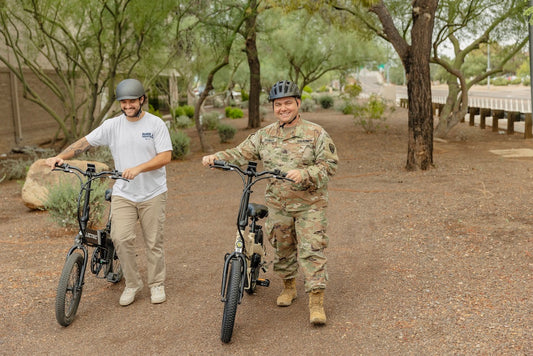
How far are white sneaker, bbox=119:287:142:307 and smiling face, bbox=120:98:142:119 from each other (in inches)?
58.0

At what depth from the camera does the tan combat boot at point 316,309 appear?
4.50 m

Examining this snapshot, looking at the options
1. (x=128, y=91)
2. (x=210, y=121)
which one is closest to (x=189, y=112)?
(x=210, y=121)

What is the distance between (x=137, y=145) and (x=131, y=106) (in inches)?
12.4

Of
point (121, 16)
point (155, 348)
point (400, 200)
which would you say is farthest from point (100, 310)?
point (121, 16)

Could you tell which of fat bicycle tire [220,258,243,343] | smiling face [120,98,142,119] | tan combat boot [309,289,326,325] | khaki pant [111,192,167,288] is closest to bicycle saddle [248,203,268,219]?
fat bicycle tire [220,258,243,343]

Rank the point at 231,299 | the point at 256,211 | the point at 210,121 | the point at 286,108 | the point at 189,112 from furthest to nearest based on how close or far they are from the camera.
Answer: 1. the point at 189,112
2. the point at 210,121
3. the point at 256,211
4. the point at 286,108
5. the point at 231,299

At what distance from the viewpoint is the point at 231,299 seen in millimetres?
4152

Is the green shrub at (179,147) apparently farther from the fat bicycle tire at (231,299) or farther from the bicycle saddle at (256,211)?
the fat bicycle tire at (231,299)

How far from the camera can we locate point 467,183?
10.2 metres

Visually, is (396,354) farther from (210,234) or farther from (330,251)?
(210,234)

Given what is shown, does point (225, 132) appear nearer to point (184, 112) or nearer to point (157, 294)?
point (157, 294)

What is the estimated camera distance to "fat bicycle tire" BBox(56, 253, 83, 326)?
15.1 ft

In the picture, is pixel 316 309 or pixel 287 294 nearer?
pixel 316 309

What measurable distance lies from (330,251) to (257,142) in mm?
2463
